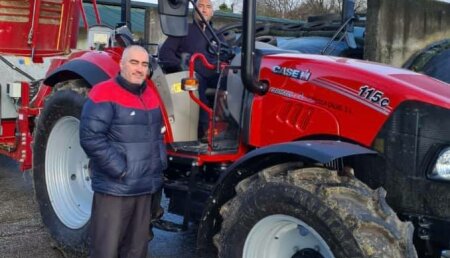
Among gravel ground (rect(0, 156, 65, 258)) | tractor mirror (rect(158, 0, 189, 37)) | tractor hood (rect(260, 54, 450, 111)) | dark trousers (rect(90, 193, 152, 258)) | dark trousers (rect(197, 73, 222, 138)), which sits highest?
tractor mirror (rect(158, 0, 189, 37))

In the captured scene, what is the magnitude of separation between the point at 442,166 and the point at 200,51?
1962 mm

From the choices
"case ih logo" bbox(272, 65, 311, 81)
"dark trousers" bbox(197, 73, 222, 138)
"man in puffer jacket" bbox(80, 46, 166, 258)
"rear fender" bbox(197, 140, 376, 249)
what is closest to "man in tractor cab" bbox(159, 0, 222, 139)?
"dark trousers" bbox(197, 73, 222, 138)

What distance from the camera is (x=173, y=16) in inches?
Answer: 146

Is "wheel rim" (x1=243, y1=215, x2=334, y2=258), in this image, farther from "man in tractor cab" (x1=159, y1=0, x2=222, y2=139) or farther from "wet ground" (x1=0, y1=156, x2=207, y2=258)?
"wet ground" (x1=0, y1=156, x2=207, y2=258)

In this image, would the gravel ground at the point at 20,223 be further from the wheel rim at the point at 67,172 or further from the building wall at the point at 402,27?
the building wall at the point at 402,27

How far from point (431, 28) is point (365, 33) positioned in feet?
5.89

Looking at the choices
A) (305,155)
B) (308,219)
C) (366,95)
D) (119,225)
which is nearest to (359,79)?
(366,95)

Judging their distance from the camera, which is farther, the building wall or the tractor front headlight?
the building wall

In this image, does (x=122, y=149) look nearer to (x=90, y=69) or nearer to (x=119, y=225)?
(x=119, y=225)

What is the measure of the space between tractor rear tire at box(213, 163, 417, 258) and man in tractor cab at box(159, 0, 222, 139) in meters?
1.05

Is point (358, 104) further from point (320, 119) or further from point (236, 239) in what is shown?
point (236, 239)

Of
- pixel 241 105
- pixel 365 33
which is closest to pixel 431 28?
pixel 365 33

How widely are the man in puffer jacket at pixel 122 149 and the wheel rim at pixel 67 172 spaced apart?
53.2 inches

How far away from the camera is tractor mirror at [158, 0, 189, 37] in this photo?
3660 mm
